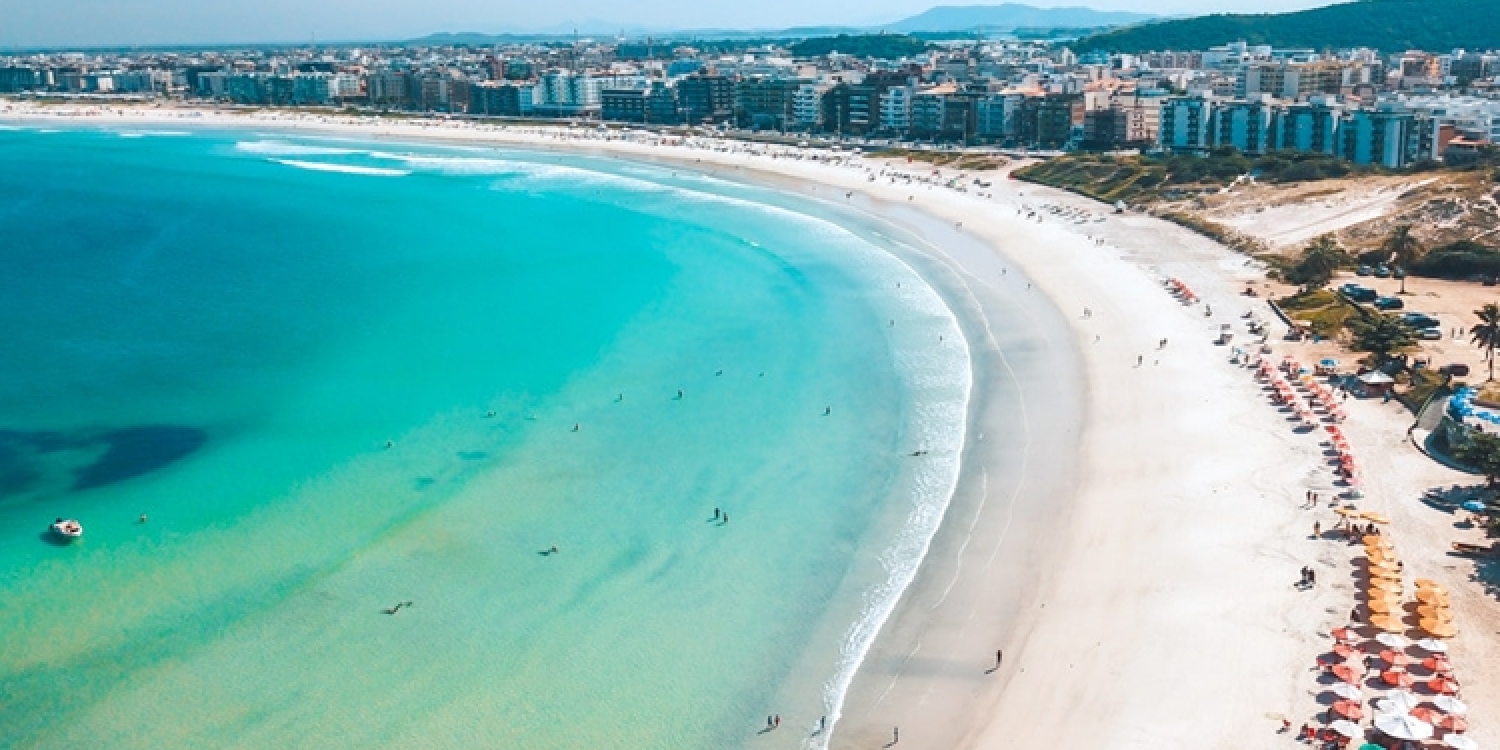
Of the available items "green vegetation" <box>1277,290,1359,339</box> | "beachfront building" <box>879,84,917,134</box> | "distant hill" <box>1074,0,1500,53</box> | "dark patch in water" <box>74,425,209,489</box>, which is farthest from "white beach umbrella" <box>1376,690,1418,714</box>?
"distant hill" <box>1074,0,1500,53</box>

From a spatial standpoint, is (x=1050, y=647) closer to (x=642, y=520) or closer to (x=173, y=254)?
(x=642, y=520)

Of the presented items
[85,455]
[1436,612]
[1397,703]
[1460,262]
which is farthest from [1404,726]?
[1460,262]

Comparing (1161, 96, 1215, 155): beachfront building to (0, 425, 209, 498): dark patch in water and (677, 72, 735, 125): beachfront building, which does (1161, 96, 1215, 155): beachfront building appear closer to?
(677, 72, 735, 125): beachfront building

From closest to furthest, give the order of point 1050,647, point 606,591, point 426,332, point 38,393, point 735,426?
1. point 1050,647
2. point 606,591
3. point 735,426
4. point 38,393
5. point 426,332

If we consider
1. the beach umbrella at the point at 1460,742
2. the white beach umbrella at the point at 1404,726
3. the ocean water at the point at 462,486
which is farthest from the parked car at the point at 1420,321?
the white beach umbrella at the point at 1404,726

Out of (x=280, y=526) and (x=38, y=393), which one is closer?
(x=280, y=526)

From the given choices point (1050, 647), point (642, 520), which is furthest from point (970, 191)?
point (1050, 647)
